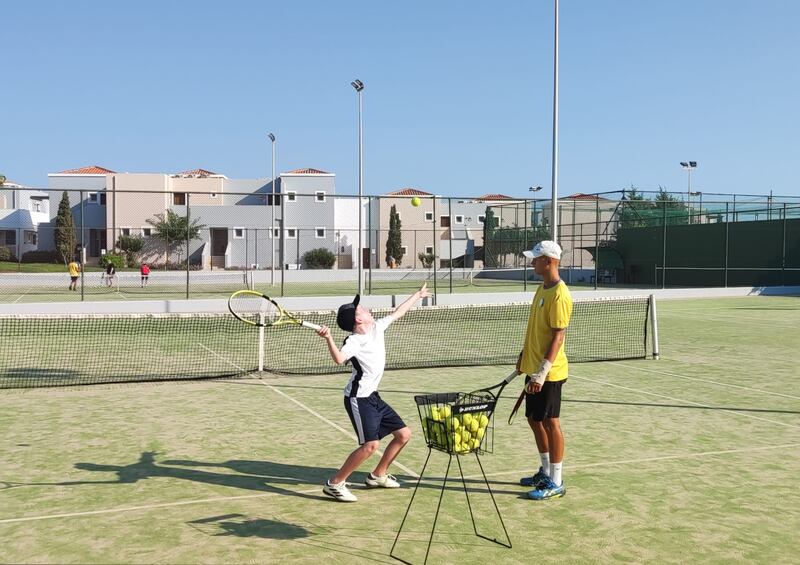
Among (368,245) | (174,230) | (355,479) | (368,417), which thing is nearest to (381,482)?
(355,479)

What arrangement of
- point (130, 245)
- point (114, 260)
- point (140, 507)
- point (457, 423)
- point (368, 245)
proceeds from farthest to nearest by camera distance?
1. point (130, 245)
2. point (114, 260)
3. point (368, 245)
4. point (140, 507)
5. point (457, 423)

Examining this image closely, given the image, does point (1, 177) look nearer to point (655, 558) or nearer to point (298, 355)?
point (298, 355)

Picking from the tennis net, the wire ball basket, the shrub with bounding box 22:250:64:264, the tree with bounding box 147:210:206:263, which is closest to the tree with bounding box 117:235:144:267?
the tree with bounding box 147:210:206:263

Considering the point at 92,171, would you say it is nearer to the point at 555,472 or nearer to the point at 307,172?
the point at 307,172

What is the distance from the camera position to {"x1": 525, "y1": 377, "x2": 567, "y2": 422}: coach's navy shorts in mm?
5539

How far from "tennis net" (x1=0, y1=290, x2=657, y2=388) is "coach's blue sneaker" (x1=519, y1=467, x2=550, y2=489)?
6.34 m

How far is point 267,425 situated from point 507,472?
2840 mm

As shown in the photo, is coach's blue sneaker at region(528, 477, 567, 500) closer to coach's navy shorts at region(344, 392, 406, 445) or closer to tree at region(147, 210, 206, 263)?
coach's navy shorts at region(344, 392, 406, 445)

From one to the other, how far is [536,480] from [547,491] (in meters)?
0.22

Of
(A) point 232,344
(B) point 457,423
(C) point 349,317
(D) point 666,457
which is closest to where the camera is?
(B) point 457,423

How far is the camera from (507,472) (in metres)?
6.39

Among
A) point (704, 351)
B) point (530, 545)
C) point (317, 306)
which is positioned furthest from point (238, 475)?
point (317, 306)

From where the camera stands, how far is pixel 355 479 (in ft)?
20.3

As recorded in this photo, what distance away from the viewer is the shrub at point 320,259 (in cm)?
5156
